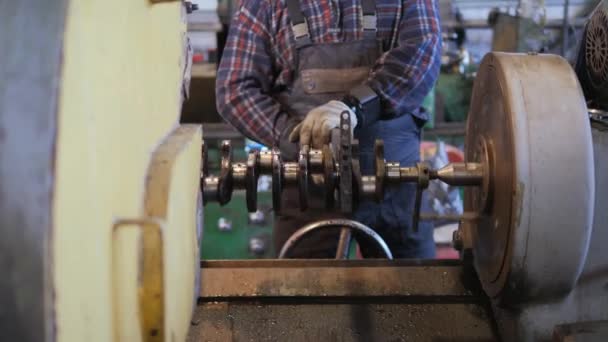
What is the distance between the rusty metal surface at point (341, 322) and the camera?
2.82 ft

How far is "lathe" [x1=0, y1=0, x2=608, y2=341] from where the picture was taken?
37 cm

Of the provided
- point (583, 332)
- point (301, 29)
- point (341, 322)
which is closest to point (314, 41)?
point (301, 29)

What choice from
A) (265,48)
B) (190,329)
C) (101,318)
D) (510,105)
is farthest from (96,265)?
(265,48)

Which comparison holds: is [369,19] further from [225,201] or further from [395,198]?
[225,201]

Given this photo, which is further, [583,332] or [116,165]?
[583,332]

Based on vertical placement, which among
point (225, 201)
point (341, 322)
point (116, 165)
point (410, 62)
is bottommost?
point (341, 322)

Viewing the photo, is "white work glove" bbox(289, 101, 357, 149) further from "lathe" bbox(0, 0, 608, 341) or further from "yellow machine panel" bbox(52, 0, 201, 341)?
"yellow machine panel" bbox(52, 0, 201, 341)

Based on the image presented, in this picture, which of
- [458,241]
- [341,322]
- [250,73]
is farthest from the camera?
[250,73]

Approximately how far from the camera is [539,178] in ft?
2.40

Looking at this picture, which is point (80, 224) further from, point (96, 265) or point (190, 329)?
point (190, 329)

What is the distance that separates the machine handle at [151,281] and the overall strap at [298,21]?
107cm

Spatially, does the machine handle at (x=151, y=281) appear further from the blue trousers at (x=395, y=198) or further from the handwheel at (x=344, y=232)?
the blue trousers at (x=395, y=198)

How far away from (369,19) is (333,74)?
16 cm

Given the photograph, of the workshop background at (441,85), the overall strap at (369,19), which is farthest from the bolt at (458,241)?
the workshop background at (441,85)
